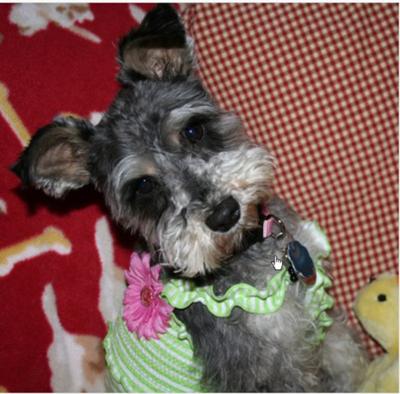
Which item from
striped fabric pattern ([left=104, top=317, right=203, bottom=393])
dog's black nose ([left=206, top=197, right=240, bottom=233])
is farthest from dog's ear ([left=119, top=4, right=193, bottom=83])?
striped fabric pattern ([left=104, top=317, right=203, bottom=393])

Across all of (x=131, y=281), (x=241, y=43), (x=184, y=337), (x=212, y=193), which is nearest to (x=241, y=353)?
(x=184, y=337)

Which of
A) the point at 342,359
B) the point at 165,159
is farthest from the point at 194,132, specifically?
the point at 342,359

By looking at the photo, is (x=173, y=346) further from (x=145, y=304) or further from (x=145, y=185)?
(x=145, y=185)

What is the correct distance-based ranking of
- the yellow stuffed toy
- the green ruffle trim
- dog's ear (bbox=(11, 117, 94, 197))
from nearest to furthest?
1. dog's ear (bbox=(11, 117, 94, 197))
2. the green ruffle trim
3. the yellow stuffed toy

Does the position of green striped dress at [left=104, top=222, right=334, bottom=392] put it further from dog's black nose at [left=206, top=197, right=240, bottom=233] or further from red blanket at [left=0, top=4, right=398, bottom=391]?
dog's black nose at [left=206, top=197, right=240, bottom=233]

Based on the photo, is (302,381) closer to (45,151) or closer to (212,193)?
(212,193)

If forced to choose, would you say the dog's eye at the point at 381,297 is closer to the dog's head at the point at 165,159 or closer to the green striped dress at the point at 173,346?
the green striped dress at the point at 173,346
